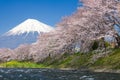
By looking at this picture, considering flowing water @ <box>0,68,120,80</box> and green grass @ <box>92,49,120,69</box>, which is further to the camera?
green grass @ <box>92,49,120,69</box>

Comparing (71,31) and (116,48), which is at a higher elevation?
(71,31)

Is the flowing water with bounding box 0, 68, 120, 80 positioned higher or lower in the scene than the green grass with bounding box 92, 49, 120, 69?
lower

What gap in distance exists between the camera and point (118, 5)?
52688 mm

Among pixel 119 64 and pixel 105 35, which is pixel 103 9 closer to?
pixel 105 35

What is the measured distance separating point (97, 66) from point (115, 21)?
342 inches

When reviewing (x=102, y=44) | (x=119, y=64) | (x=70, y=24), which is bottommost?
(x=119, y=64)

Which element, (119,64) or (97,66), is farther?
(97,66)

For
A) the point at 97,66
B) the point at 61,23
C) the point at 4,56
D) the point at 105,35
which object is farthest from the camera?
the point at 4,56

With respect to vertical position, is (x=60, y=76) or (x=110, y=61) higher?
(x=110, y=61)

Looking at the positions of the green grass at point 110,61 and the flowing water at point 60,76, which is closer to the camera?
the flowing water at point 60,76

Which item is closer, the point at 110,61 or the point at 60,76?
the point at 60,76

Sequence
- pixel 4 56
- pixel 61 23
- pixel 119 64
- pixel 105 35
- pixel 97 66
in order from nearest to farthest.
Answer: pixel 119 64, pixel 97 66, pixel 105 35, pixel 61 23, pixel 4 56

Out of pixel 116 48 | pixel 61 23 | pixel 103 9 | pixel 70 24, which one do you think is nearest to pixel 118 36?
pixel 116 48

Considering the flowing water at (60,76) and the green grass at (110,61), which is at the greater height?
the green grass at (110,61)
